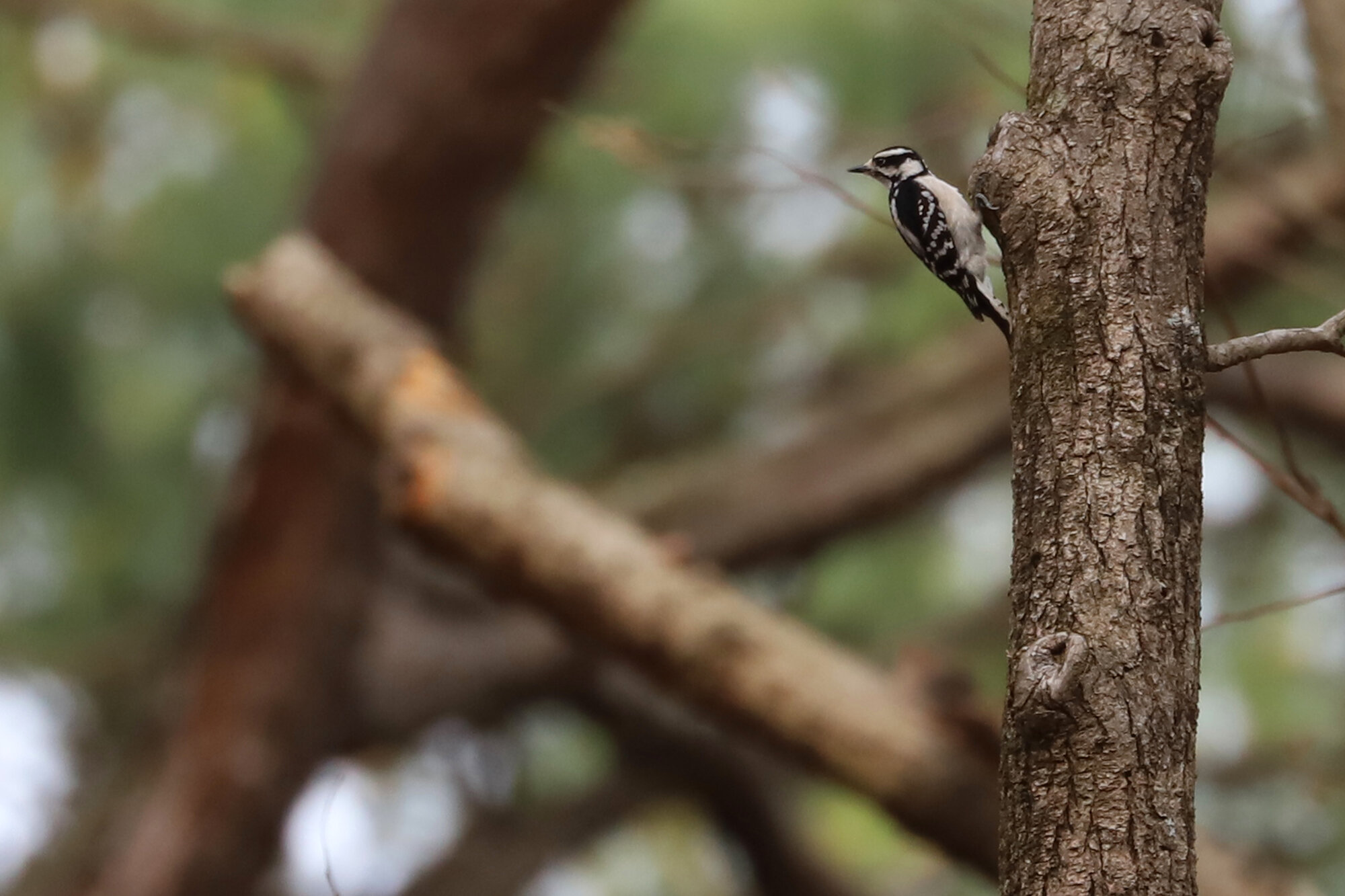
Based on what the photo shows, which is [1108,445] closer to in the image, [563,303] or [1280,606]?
[1280,606]

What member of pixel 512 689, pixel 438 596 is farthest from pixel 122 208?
pixel 512 689

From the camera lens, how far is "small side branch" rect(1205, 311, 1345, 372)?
0.79 m

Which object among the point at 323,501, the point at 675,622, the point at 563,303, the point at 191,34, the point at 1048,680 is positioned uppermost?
A: the point at 191,34

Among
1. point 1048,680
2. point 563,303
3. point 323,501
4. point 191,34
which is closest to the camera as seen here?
point 1048,680

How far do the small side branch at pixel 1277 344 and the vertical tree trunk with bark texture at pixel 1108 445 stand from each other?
0.8 inches

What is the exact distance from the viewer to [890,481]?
328cm

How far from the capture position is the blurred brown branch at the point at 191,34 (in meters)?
3.42

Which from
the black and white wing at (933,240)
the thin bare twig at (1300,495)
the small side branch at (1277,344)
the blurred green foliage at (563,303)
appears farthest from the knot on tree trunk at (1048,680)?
the blurred green foliage at (563,303)

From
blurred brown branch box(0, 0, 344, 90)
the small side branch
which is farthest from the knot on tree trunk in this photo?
blurred brown branch box(0, 0, 344, 90)

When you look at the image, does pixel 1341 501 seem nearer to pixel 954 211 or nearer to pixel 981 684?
pixel 981 684

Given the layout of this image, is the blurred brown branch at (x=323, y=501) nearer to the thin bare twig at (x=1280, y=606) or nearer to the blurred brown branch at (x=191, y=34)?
the blurred brown branch at (x=191, y=34)

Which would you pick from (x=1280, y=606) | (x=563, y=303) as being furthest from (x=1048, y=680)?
(x=563, y=303)

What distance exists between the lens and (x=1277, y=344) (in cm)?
80

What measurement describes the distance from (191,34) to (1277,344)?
10.5 ft
